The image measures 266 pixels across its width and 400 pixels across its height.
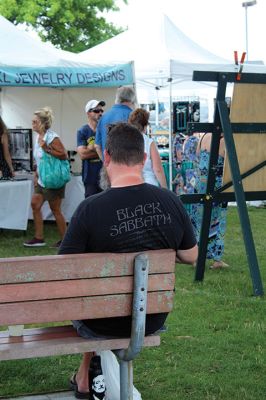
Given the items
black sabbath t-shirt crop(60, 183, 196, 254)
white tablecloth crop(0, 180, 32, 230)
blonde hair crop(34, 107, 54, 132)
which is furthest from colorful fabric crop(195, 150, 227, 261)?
black sabbath t-shirt crop(60, 183, 196, 254)

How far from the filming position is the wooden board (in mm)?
6173

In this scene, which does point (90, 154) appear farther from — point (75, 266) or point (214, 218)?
point (75, 266)

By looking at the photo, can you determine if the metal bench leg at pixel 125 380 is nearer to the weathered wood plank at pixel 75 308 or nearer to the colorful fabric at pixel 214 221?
the weathered wood plank at pixel 75 308

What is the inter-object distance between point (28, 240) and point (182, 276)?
3.15m

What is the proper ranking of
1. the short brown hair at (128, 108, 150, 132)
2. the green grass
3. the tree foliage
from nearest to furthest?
1. the green grass
2. the short brown hair at (128, 108, 150, 132)
3. the tree foliage

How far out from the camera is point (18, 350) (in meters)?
3.04

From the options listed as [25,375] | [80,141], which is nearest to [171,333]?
[25,375]

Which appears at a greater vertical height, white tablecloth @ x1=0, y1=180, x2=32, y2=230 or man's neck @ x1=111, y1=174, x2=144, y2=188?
man's neck @ x1=111, y1=174, x2=144, y2=188

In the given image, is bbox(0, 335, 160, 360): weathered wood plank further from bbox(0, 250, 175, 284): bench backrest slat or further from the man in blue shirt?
the man in blue shirt

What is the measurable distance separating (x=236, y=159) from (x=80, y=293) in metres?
3.42

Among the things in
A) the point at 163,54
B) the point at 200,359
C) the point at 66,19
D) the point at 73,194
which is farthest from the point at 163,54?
the point at 66,19

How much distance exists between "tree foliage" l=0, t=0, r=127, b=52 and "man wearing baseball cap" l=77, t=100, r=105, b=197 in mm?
22444

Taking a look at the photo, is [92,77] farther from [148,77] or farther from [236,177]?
[236,177]

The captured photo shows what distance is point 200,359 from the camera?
4.52 metres
